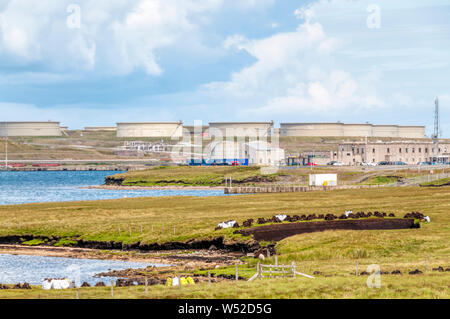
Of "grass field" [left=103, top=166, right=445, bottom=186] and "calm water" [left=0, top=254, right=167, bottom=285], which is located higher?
"grass field" [left=103, top=166, right=445, bottom=186]

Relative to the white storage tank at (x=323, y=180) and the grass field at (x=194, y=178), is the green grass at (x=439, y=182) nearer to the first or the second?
the white storage tank at (x=323, y=180)

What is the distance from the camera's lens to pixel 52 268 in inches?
2128

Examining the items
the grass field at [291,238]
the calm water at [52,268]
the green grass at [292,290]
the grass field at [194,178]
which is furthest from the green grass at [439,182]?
the green grass at [292,290]

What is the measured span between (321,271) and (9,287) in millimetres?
19693

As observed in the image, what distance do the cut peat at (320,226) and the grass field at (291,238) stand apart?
2272 millimetres

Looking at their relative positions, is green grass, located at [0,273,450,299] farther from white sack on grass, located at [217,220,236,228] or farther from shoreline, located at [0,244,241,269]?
white sack on grass, located at [217,220,236,228]

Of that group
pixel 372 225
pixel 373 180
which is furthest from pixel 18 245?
pixel 373 180

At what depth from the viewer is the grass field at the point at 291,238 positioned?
116 feet

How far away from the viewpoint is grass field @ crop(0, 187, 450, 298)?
1388 inches

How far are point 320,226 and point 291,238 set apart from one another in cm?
669

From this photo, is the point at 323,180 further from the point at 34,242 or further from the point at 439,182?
the point at 34,242

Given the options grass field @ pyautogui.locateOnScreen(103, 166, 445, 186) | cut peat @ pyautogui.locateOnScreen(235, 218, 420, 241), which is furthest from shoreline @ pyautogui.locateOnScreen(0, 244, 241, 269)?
grass field @ pyautogui.locateOnScreen(103, 166, 445, 186)

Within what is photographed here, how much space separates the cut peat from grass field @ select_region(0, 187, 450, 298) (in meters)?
2.27

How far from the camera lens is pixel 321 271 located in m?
42.8
